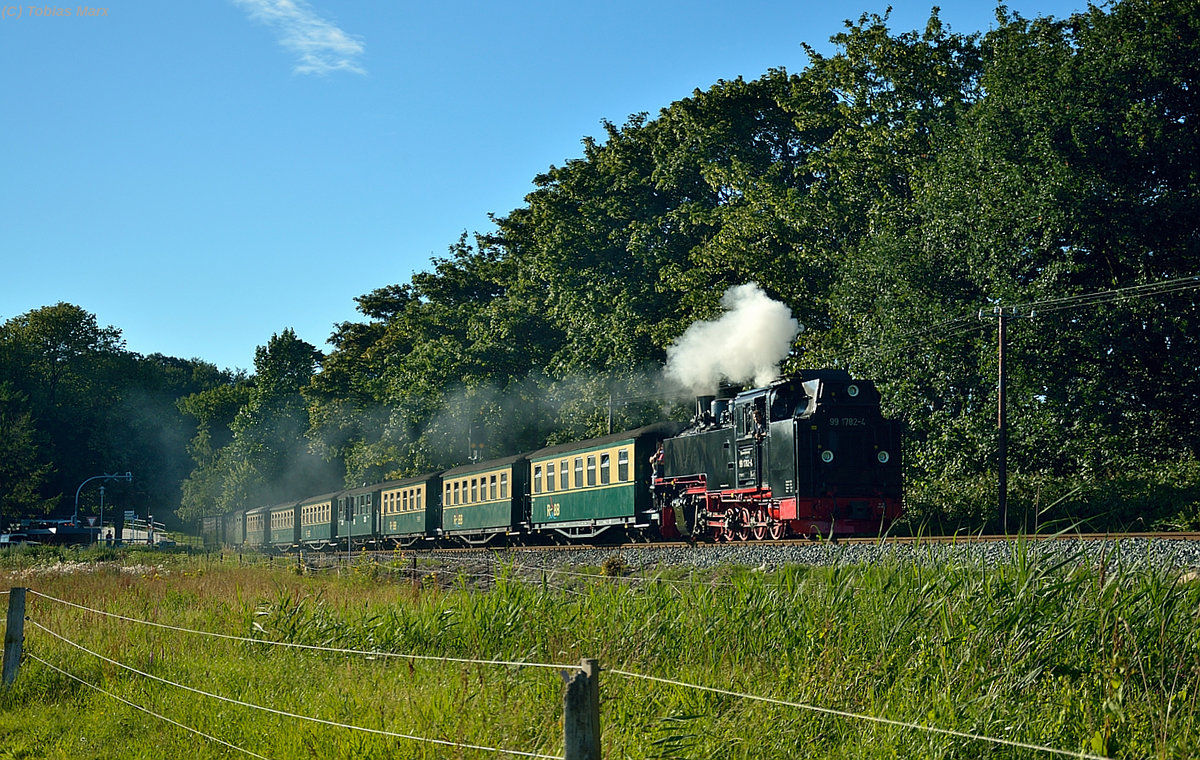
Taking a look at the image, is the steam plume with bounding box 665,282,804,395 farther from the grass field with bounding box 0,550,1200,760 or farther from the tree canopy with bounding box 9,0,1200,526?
the grass field with bounding box 0,550,1200,760

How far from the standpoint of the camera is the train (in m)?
21.5

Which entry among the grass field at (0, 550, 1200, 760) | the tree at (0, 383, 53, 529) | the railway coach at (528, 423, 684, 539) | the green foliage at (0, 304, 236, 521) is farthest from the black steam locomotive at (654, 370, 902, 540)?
the green foliage at (0, 304, 236, 521)

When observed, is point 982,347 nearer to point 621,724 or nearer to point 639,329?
point 639,329

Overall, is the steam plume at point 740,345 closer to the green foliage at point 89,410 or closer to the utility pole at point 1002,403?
the utility pole at point 1002,403

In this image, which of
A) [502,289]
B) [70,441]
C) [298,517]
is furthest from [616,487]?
[70,441]

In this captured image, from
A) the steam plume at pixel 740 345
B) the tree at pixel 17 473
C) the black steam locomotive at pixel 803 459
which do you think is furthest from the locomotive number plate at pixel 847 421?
the tree at pixel 17 473

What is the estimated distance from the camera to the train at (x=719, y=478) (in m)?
21.5

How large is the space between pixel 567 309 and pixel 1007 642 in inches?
1617

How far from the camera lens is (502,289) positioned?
68.8 meters

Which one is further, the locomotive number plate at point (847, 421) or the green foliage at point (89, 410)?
the green foliage at point (89, 410)

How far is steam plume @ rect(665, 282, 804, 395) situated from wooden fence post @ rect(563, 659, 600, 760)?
74.9 ft

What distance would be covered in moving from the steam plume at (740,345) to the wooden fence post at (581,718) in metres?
22.8

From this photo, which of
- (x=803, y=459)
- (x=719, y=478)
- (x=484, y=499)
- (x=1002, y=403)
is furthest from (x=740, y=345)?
(x=484, y=499)

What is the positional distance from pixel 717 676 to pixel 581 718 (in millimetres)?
3235
